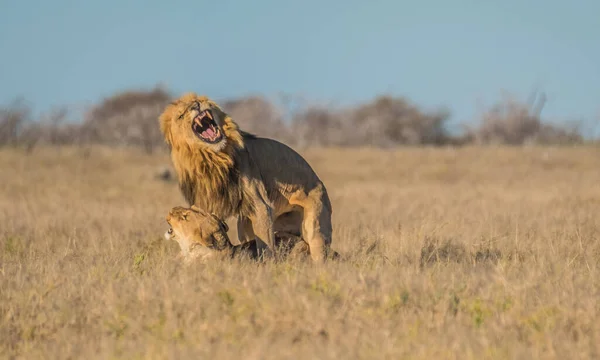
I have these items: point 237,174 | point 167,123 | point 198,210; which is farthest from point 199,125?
point 198,210

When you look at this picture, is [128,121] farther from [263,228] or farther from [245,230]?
[263,228]

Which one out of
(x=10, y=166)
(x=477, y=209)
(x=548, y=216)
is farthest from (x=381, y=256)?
(x=10, y=166)

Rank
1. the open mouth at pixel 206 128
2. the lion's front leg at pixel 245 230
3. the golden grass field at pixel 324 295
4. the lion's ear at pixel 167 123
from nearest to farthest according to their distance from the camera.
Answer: the golden grass field at pixel 324 295 → the open mouth at pixel 206 128 → the lion's ear at pixel 167 123 → the lion's front leg at pixel 245 230

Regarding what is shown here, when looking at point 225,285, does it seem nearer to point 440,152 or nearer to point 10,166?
point 10,166

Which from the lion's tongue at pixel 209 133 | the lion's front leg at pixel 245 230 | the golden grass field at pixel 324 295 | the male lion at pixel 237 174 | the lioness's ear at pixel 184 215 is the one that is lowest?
the golden grass field at pixel 324 295

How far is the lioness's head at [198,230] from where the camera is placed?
8.00m

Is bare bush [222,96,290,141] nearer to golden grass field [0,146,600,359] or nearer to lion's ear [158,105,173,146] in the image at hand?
golden grass field [0,146,600,359]

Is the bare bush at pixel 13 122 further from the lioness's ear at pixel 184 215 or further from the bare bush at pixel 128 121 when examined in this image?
the lioness's ear at pixel 184 215

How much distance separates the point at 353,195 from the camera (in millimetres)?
20781

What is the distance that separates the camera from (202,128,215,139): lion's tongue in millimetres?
8297

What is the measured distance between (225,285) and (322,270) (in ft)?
2.93

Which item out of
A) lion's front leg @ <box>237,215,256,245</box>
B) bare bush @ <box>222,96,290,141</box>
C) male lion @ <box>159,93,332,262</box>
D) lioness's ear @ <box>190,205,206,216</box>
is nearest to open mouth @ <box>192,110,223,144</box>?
male lion @ <box>159,93,332,262</box>

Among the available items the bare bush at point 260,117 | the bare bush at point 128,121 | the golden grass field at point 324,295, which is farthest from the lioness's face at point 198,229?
the bare bush at point 260,117

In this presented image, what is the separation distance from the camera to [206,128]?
27.5 ft
